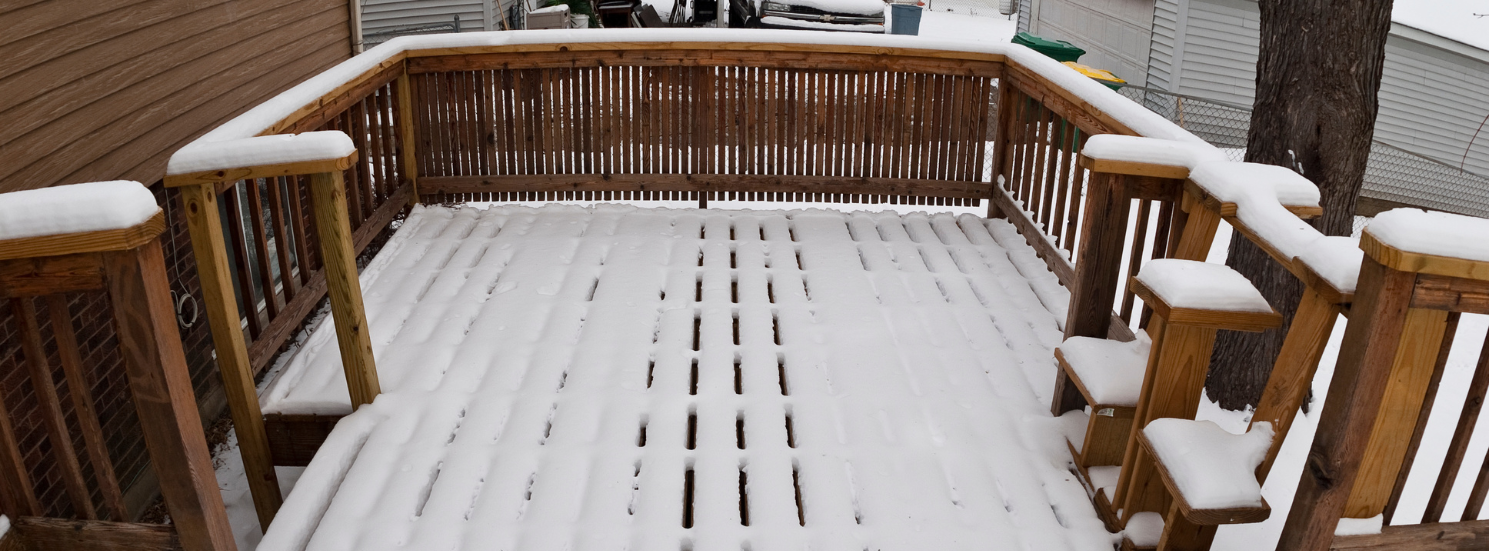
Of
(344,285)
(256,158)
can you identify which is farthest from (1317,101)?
(256,158)

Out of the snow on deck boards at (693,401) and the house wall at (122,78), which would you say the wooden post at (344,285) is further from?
the house wall at (122,78)

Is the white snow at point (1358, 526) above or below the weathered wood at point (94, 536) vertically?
above

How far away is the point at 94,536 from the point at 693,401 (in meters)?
1.68

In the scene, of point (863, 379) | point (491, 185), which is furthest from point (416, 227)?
point (863, 379)

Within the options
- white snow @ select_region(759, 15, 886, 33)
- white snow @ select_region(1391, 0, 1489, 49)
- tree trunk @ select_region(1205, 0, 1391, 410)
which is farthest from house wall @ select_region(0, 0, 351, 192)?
white snow @ select_region(1391, 0, 1489, 49)

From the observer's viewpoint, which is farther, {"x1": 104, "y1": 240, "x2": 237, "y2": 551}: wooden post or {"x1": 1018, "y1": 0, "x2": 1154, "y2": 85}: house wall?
{"x1": 1018, "y1": 0, "x2": 1154, "y2": 85}: house wall

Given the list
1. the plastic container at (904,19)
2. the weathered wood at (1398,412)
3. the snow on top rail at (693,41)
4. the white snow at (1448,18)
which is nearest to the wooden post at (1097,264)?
the snow on top rail at (693,41)

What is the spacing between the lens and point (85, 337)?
384 centimetres

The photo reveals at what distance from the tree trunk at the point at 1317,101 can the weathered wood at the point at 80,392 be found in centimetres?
479

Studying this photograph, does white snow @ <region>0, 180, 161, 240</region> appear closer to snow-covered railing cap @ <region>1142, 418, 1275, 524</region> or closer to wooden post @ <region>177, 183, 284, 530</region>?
wooden post @ <region>177, 183, 284, 530</region>

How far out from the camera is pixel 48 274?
6.40ft

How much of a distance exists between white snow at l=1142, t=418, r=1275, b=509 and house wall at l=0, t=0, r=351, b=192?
358cm

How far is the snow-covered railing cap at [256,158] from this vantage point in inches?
106

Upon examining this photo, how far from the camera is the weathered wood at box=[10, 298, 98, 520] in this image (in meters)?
1.97
